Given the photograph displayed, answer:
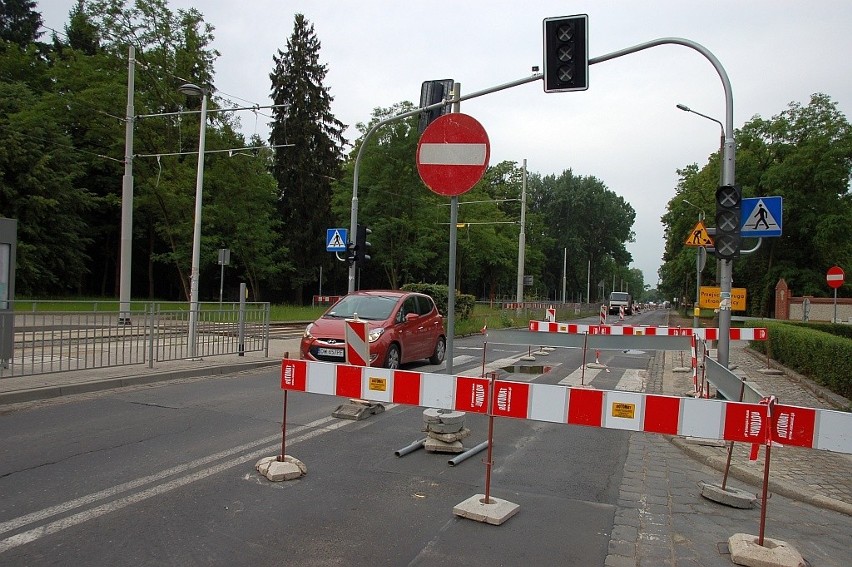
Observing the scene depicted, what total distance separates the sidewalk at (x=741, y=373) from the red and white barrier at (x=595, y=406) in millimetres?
1678

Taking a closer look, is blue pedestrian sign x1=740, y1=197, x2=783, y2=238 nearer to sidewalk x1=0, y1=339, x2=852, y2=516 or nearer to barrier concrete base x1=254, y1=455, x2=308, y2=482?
sidewalk x1=0, y1=339, x2=852, y2=516

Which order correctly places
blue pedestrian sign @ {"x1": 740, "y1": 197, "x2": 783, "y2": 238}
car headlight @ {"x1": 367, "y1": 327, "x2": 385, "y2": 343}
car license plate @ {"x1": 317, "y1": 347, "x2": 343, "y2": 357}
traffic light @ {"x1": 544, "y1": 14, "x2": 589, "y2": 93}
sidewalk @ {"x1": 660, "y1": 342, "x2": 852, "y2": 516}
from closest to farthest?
sidewalk @ {"x1": 660, "y1": 342, "x2": 852, "y2": 516}
blue pedestrian sign @ {"x1": 740, "y1": 197, "x2": 783, "y2": 238}
traffic light @ {"x1": 544, "y1": 14, "x2": 589, "y2": 93}
car license plate @ {"x1": 317, "y1": 347, "x2": 343, "y2": 357}
car headlight @ {"x1": 367, "y1": 327, "x2": 385, "y2": 343}

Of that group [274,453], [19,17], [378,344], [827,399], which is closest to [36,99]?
[19,17]

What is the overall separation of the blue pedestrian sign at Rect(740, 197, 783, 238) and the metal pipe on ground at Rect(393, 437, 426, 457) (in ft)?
19.4

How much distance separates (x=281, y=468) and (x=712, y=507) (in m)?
3.62

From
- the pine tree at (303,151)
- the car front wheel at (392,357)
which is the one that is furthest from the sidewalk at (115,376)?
the pine tree at (303,151)

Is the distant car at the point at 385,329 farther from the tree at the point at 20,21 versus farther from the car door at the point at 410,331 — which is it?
the tree at the point at 20,21

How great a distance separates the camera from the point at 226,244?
42.4 meters

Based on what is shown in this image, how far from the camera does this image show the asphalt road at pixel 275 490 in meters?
3.90

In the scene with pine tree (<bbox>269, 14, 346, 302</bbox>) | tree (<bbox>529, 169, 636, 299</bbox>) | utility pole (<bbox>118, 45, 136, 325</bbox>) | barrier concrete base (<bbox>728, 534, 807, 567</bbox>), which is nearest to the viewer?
barrier concrete base (<bbox>728, 534, 807, 567</bbox>)

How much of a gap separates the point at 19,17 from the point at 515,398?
6005 centimetres

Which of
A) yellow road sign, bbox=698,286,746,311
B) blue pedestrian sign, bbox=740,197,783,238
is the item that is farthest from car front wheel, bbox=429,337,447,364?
yellow road sign, bbox=698,286,746,311

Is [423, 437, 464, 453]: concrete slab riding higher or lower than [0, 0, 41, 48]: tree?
lower

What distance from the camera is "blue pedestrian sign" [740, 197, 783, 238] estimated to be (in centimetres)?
922
